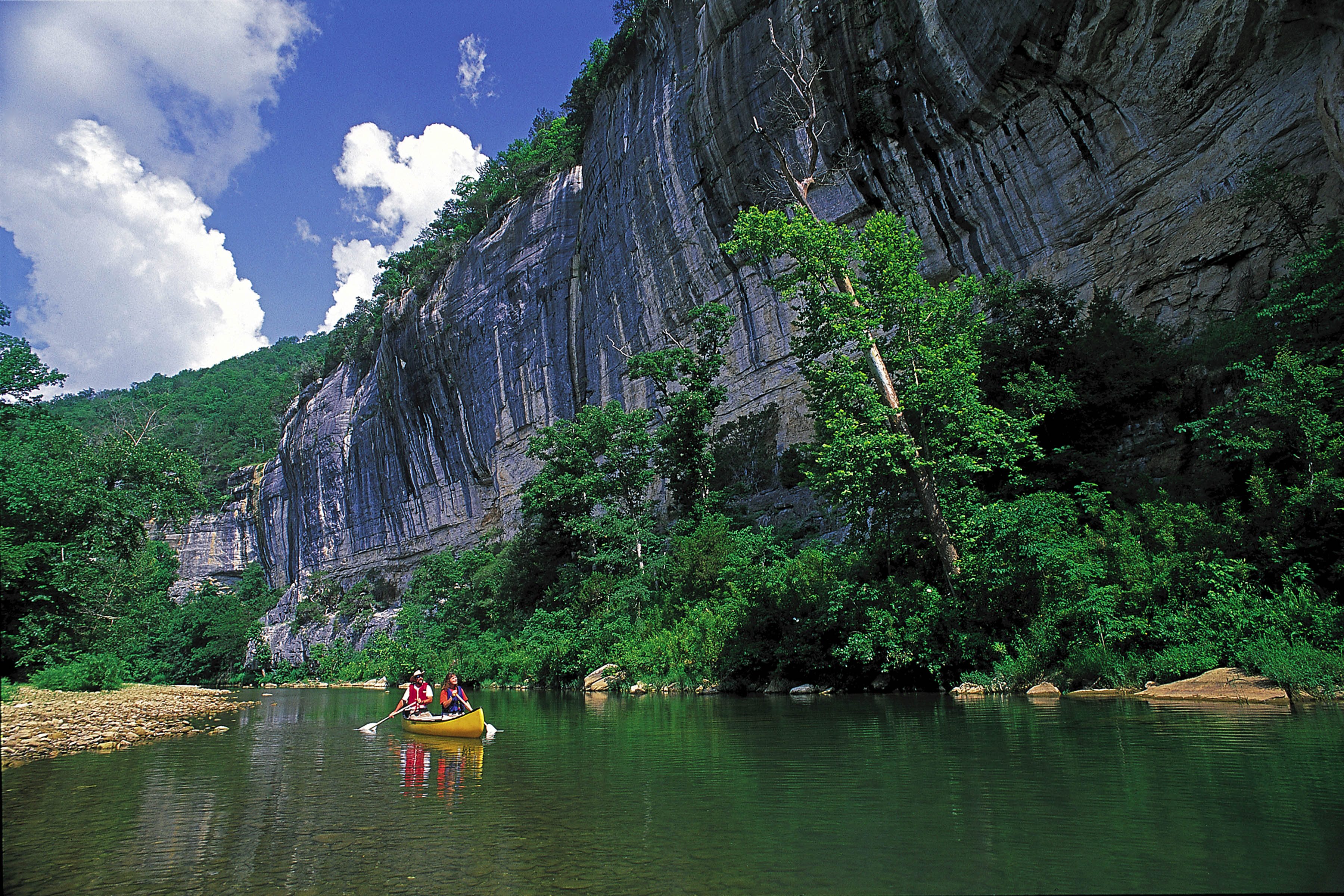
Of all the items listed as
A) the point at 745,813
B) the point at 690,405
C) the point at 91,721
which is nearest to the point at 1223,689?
the point at 745,813

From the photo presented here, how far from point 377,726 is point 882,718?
914cm

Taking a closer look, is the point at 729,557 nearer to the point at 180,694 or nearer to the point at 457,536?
the point at 180,694

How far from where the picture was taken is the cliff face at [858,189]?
1758 centimetres

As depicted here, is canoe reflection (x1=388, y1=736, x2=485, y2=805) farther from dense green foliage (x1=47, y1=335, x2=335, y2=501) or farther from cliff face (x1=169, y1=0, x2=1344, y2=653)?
dense green foliage (x1=47, y1=335, x2=335, y2=501)

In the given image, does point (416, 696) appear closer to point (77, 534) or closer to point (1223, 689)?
point (1223, 689)

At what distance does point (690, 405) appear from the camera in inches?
1023

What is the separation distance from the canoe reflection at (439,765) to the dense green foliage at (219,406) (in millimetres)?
58110

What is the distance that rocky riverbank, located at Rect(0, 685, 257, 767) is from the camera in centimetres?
916

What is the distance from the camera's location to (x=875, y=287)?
15109 millimetres

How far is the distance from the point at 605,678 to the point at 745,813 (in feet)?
55.0

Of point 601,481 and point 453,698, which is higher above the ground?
point 601,481

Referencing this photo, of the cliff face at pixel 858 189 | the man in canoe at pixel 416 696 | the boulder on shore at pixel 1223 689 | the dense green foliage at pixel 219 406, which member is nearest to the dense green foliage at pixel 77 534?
the man in canoe at pixel 416 696

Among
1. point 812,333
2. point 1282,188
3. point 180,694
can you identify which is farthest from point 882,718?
point 180,694

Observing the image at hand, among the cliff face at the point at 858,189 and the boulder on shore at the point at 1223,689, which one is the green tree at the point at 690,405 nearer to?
the cliff face at the point at 858,189
